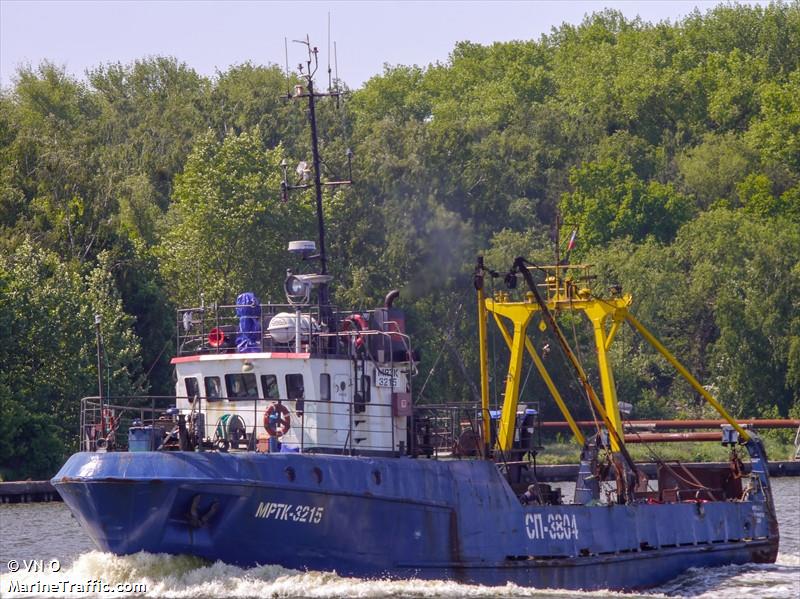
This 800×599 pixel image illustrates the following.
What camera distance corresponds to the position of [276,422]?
87.1 ft

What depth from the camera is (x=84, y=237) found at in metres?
63.3

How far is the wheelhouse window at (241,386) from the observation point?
2756 centimetres

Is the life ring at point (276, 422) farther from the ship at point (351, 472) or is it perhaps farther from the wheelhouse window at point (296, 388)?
the wheelhouse window at point (296, 388)

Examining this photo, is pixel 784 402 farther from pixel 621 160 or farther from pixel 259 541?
pixel 259 541

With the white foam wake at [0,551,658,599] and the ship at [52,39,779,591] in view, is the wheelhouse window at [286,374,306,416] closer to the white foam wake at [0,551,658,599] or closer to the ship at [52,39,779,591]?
the ship at [52,39,779,591]

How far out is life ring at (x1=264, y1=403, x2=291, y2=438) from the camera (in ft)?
86.9

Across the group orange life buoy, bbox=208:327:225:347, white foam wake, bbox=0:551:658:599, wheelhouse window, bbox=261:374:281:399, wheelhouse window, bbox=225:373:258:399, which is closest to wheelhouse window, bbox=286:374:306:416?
Result: wheelhouse window, bbox=261:374:281:399

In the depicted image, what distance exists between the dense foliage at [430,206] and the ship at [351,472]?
10184mm

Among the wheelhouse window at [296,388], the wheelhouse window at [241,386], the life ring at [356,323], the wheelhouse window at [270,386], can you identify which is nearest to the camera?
the wheelhouse window at [296,388]

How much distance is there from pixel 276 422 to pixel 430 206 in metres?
47.0

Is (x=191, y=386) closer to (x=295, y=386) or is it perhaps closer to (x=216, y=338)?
(x=216, y=338)

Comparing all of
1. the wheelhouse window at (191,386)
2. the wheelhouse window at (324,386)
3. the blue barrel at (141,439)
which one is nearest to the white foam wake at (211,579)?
the blue barrel at (141,439)

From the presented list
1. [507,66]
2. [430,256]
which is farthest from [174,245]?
[507,66]

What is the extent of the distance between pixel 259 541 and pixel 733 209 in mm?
70714
